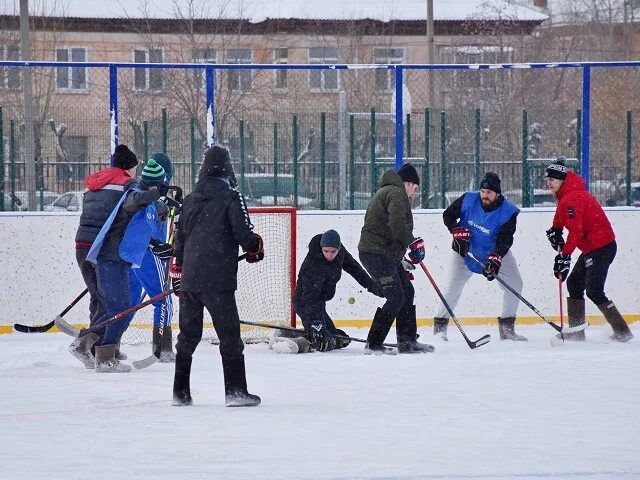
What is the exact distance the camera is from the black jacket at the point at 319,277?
8.88 meters

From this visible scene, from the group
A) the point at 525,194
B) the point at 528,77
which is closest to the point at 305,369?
the point at 525,194

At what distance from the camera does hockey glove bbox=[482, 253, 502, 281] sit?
30.7 ft

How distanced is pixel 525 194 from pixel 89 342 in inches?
179

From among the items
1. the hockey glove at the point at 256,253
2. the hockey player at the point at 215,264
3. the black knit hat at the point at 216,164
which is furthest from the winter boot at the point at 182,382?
the black knit hat at the point at 216,164

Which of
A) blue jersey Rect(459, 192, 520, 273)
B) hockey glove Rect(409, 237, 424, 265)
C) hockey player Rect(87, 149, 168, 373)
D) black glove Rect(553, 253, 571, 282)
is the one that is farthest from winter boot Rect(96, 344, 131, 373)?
black glove Rect(553, 253, 571, 282)

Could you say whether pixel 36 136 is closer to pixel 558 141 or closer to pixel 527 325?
pixel 527 325

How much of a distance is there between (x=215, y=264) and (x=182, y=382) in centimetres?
62

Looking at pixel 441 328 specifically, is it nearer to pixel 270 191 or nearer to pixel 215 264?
pixel 270 191

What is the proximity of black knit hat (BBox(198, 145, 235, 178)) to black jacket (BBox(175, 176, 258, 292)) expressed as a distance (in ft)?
0.08

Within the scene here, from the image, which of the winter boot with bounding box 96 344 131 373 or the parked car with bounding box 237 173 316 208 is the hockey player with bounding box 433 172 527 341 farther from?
the winter boot with bounding box 96 344 131 373

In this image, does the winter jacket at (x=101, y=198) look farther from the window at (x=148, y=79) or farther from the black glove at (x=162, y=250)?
the window at (x=148, y=79)

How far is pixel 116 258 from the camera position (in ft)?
25.3

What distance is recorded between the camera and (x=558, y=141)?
13.0 metres

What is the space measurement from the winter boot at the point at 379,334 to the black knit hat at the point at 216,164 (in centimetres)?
251
